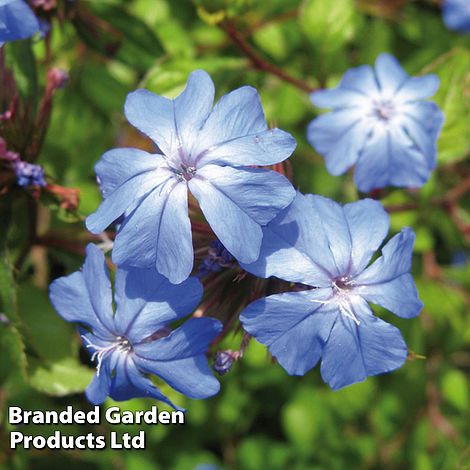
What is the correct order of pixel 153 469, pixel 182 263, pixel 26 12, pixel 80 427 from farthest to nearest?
pixel 153 469 → pixel 80 427 → pixel 26 12 → pixel 182 263

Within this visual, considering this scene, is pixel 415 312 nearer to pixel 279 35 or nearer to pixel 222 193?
pixel 222 193

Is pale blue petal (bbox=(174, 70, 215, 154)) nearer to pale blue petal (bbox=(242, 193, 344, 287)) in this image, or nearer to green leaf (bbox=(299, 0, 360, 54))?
pale blue petal (bbox=(242, 193, 344, 287))

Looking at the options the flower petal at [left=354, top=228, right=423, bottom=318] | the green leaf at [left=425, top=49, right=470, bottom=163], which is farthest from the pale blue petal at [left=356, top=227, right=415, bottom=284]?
the green leaf at [left=425, top=49, right=470, bottom=163]

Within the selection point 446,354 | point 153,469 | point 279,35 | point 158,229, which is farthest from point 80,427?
point 279,35

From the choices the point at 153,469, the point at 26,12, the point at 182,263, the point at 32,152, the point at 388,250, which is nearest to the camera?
the point at 182,263

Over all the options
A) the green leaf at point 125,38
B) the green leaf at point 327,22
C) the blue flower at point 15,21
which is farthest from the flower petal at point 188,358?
the green leaf at point 327,22

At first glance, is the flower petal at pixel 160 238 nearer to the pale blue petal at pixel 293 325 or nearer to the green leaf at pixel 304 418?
the pale blue petal at pixel 293 325
